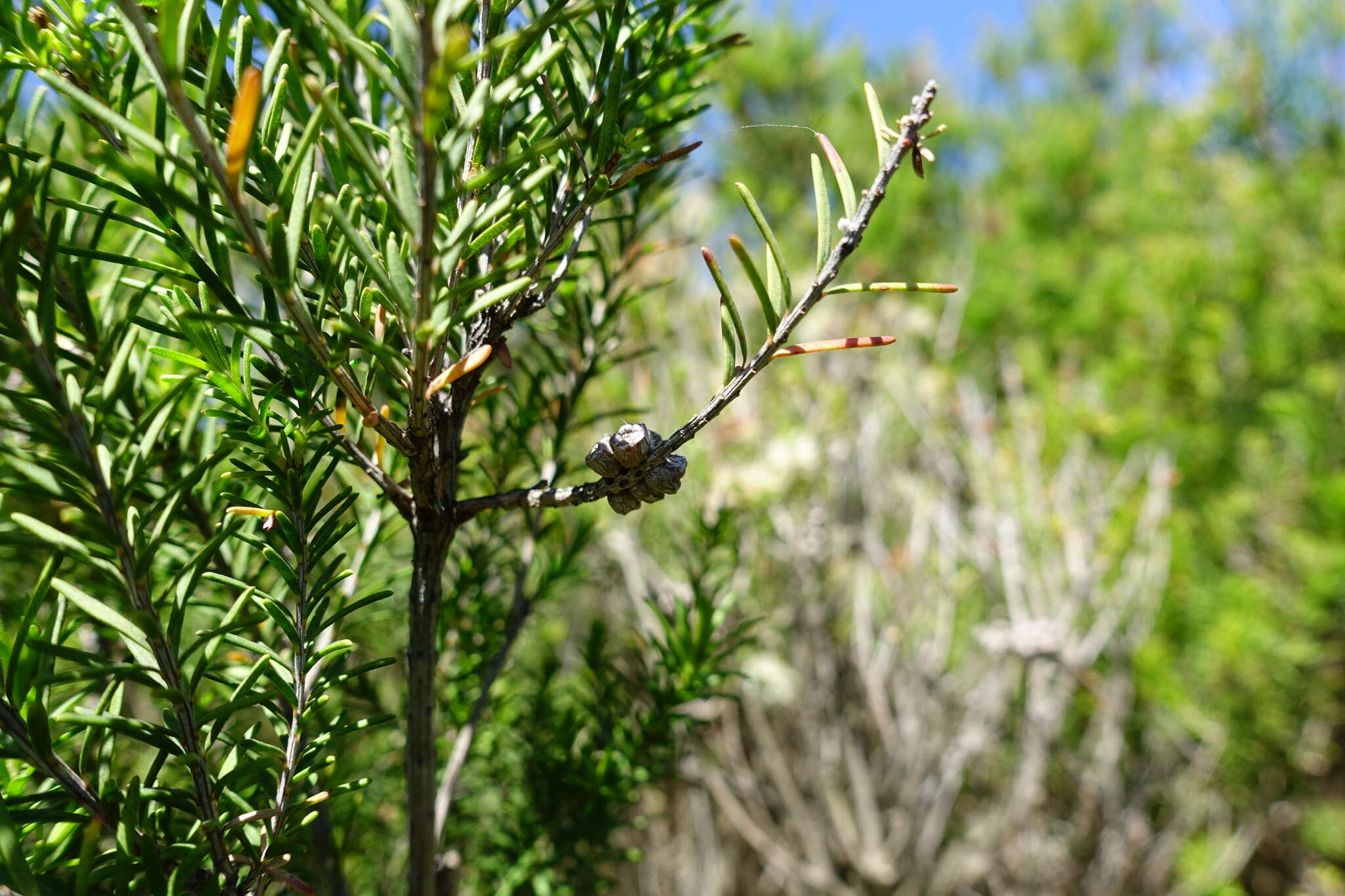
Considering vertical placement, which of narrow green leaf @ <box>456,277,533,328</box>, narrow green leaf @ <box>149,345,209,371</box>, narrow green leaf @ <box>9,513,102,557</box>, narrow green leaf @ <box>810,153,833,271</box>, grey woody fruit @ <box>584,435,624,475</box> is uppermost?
narrow green leaf @ <box>810,153,833,271</box>

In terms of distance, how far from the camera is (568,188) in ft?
1.17

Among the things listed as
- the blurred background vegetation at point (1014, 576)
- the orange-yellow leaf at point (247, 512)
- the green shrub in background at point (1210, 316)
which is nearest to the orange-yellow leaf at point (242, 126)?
the orange-yellow leaf at point (247, 512)

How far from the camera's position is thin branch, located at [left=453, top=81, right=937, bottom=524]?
0.93 ft

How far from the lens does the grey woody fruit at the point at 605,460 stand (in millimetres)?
302

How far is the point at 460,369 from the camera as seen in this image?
0.29 meters

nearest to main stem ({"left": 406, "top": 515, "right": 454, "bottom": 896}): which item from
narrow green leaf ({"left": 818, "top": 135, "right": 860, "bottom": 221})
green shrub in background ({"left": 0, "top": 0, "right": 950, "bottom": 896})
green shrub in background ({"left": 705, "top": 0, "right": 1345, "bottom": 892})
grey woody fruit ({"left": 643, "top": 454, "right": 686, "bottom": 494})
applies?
green shrub in background ({"left": 0, "top": 0, "right": 950, "bottom": 896})

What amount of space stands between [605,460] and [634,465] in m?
0.01

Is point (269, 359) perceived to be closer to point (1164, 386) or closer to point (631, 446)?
point (631, 446)

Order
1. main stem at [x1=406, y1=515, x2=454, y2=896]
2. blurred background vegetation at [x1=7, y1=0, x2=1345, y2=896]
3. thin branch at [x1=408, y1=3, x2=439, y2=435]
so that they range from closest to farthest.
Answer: thin branch at [x1=408, y1=3, x2=439, y2=435]
main stem at [x1=406, y1=515, x2=454, y2=896]
blurred background vegetation at [x1=7, y1=0, x2=1345, y2=896]

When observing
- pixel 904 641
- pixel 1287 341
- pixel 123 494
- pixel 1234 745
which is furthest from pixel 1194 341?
pixel 123 494

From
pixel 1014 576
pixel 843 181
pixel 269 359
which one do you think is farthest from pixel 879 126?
pixel 1014 576

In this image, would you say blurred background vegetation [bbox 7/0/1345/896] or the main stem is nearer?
the main stem

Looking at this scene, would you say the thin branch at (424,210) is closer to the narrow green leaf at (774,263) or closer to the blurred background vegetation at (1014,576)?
the narrow green leaf at (774,263)

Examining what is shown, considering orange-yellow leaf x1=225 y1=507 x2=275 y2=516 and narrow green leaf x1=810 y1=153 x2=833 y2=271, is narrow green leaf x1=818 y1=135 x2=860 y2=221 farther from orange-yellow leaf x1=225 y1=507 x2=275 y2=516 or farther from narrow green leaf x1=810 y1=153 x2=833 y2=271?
orange-yellow leaf x1=225 y1=507 x2=275 y2=516
